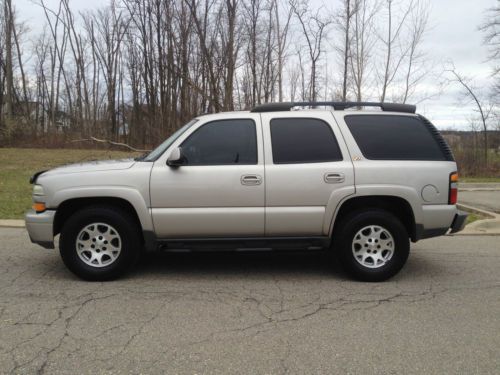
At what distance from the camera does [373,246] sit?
4.98m

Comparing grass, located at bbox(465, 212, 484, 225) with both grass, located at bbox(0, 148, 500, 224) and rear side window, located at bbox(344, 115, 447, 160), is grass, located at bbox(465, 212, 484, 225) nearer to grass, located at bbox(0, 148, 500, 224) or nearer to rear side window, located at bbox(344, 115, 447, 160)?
grass, located at bbox(0, 148, 500, 224)

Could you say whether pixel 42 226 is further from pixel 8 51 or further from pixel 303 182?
pixel 8 51

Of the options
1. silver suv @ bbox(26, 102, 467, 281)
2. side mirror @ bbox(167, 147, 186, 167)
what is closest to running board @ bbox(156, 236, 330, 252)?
silver suv @ bbox(26, 102, 467, 281)

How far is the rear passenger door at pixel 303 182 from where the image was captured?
4793mm

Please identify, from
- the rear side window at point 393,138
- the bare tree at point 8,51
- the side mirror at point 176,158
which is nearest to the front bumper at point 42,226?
the side mirror at point 176,158

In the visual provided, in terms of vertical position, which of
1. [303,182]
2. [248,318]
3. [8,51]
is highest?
[8,51]

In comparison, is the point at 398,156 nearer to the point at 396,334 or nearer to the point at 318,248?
the point at 318,248

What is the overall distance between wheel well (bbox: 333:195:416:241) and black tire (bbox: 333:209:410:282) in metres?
0.08

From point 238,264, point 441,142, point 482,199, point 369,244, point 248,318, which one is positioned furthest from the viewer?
point 482,199

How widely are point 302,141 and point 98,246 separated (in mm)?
2634

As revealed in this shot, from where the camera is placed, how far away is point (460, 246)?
6777 mm

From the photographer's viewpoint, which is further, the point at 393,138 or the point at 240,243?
the point at 393,138

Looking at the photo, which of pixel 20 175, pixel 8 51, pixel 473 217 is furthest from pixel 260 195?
pixel 8 51

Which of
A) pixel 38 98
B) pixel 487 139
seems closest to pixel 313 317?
pixel 487 139
